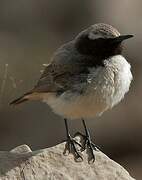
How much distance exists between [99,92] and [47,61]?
7898 millimetres

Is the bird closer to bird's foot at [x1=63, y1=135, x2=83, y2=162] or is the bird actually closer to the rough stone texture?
bird's foot at [x1=63, y1=135, x2=83, y2=162]

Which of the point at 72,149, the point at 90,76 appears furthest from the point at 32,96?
the point at 90,76

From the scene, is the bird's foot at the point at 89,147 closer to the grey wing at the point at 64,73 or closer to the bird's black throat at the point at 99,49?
the grey wing at the point at 64,73

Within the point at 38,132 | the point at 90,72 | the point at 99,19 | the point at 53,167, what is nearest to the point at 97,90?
the point at 90,72

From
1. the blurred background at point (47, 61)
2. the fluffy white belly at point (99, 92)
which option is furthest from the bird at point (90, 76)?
the blurred background at point (47, 61)

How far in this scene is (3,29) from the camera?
20.5 metres

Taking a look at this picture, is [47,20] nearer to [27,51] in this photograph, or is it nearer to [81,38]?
[27,51]

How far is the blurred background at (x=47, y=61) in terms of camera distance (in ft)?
57.9

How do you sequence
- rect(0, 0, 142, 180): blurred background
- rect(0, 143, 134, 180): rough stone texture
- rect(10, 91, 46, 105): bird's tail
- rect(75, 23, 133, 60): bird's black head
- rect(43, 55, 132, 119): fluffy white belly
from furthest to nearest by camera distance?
rect(0, 0, 142, 180): blurred background, rect(10, 91, 46, 105): bird's tail, rect(75, 23, 133, 60): bird's black head, rect(43, 55, 132, 119): fluffy white belly, rect(0, 143, 134, 180): rough stone texture

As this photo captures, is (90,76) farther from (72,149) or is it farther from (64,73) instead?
(72,149)

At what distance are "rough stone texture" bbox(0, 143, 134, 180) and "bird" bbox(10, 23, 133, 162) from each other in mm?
190

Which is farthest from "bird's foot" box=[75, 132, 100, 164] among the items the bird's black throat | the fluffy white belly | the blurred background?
the blurred background

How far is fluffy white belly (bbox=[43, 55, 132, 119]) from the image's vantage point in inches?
423

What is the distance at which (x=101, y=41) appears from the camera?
1093 cm
